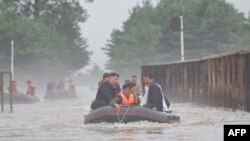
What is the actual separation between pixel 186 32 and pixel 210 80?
50.3m

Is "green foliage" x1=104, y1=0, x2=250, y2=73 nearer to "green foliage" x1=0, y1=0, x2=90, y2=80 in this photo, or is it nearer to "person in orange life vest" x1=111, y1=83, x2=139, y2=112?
"green foliage" x1=0, y1=0, x2=90, y2=80

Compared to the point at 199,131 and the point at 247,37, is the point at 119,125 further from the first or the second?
the point at 247,37

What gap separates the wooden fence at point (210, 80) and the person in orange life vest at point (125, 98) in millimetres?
8785

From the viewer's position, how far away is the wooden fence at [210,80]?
35500mm

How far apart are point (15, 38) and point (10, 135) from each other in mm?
67817

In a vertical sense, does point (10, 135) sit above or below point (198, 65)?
below

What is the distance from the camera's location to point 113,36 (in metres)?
133

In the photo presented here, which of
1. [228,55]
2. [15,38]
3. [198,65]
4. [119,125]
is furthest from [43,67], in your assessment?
[119,125]

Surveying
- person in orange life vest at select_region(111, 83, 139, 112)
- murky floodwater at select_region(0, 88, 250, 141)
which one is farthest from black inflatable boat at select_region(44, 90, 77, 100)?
person in orange life vest at select_region(111, 83, 139, 112)

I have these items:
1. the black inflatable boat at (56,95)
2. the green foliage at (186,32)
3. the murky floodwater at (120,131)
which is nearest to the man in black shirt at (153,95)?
the murky floodwater at (120,131)

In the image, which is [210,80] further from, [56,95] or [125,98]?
[56,95]

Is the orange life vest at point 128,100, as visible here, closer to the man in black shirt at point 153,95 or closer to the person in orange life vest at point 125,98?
the person in orange life vest at point 125,98

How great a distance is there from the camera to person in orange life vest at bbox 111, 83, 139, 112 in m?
26.1

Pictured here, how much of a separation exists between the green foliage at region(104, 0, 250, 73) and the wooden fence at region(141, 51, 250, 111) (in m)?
34.0
